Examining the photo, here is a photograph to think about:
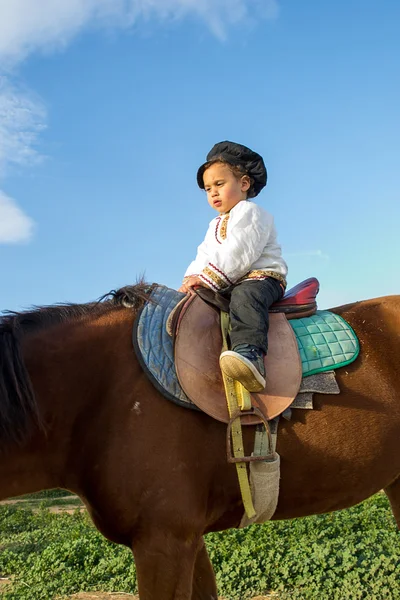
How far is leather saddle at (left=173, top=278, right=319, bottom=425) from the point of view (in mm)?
2387

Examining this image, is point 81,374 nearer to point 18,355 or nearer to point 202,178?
point 18,355

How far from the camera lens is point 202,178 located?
301 cm

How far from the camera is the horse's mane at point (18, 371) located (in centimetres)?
226

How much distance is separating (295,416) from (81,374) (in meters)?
1.00

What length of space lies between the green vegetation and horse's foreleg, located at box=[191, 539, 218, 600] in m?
2.03

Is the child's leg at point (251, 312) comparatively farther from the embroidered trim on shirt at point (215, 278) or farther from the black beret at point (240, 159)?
the black beret at point (240, 159)

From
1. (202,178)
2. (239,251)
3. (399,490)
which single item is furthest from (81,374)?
(399,490)

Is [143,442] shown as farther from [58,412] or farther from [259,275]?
[259,275]

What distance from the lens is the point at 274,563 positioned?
4.90 m

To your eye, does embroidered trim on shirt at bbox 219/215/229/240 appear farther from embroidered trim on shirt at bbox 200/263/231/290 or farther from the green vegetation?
the green vegetation

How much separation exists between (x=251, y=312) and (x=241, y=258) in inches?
12.0

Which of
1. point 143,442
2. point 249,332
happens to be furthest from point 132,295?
point 143,442

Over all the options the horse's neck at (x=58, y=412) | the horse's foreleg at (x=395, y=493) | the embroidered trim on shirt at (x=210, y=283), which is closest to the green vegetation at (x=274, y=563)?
the horse's foreleg at (x=395, y=493)

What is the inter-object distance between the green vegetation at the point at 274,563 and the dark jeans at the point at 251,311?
2.99 m
